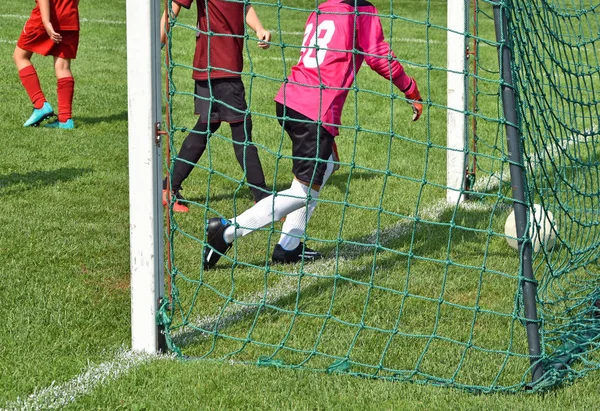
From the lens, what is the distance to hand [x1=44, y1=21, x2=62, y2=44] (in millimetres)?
8227

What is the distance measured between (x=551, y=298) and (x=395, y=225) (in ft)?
5.03

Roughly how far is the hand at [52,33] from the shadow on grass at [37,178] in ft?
5.71

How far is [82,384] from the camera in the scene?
3582 mm

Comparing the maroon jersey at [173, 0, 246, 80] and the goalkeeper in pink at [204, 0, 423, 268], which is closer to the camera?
the goalkeeper in pink at [204, 0, 423, 268]

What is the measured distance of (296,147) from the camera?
4902mm

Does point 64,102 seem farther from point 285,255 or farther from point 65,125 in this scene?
point 285,255

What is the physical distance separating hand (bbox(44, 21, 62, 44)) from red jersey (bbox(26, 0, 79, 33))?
0.20m

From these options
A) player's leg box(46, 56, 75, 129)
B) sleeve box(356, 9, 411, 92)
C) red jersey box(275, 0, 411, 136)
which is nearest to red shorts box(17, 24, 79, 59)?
player's leg box(46, 56, 75, 129)

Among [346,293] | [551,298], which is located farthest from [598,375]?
[346,293]

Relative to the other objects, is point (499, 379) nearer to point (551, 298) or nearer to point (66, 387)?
point (551, 298)

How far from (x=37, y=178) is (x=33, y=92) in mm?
2113

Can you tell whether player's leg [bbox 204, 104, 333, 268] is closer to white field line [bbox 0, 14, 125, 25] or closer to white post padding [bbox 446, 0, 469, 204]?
white post padding [bbox 446, 0, 469, 204]

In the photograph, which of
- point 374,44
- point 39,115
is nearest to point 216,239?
point 374,44

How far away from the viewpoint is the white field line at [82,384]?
11.2ft
